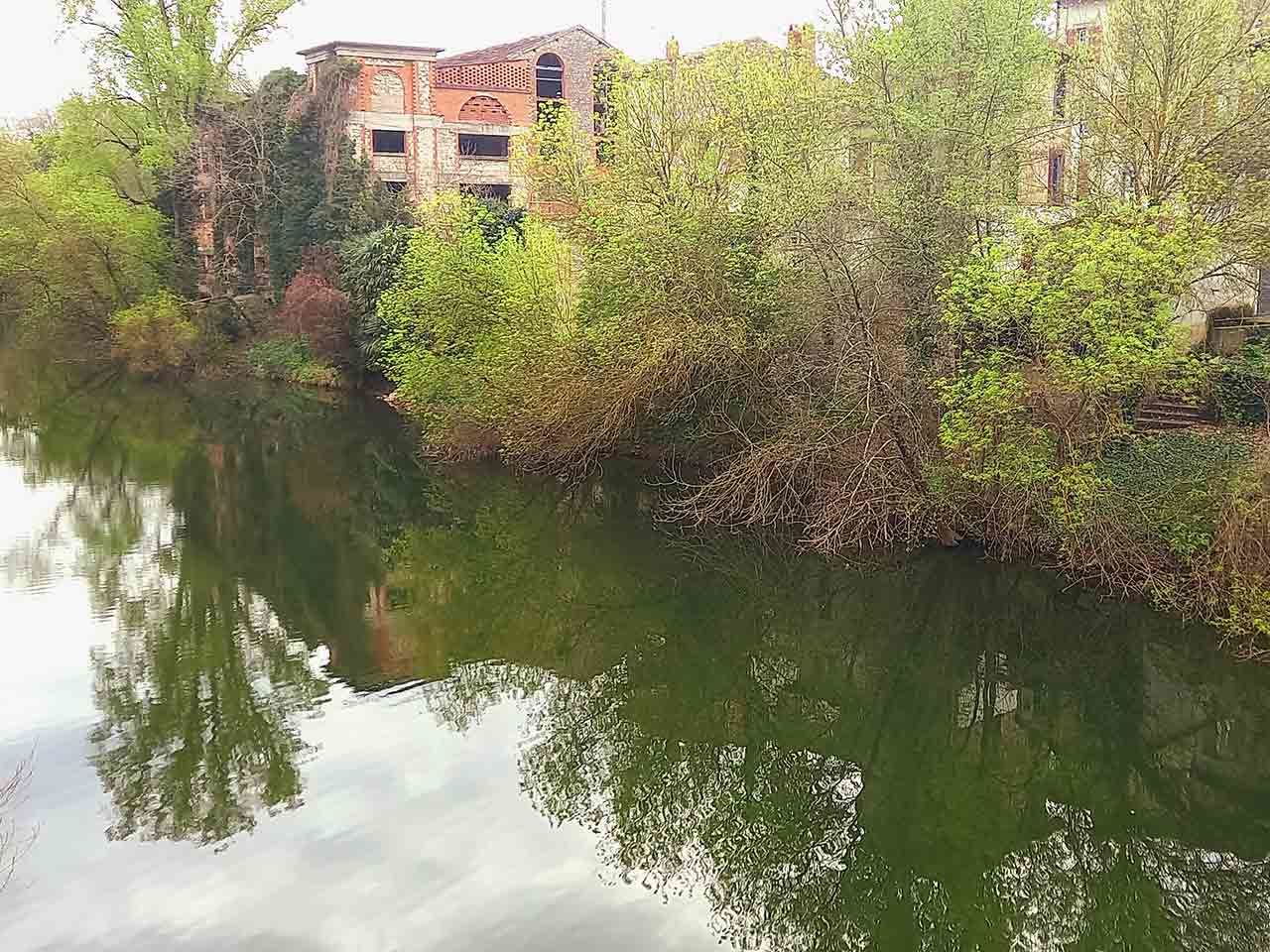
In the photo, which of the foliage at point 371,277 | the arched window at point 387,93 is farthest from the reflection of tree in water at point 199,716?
the arched window at point 387,93

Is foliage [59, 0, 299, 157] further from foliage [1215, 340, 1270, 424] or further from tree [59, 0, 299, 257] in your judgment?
foliage [1215, 340, 1270, 424]

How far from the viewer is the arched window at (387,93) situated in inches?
1687

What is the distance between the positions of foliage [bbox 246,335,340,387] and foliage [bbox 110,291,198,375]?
2.24 meters

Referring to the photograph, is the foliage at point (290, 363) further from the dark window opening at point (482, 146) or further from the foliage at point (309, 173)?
the dark window opening at point (482, 146)

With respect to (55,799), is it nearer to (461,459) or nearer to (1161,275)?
(1161,275)

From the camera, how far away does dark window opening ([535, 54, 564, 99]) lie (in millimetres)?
45625

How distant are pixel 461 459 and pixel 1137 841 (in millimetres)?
18114

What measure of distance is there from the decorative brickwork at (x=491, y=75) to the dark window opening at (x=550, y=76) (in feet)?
A: 1.73

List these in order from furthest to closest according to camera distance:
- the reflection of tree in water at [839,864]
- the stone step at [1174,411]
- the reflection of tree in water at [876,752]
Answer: the stone step at [1174,411] → the reflection of tree in water at [876,752] → the reflection of tree in water at [839,864]

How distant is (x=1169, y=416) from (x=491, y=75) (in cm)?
3364

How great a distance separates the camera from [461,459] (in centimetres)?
2558

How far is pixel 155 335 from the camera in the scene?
38812mm

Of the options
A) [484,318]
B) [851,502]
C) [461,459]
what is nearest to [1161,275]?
[851,502]

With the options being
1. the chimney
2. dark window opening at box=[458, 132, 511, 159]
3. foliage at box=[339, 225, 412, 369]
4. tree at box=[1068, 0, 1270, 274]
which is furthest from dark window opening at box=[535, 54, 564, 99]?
tree at box=[1068, 0, 1270, 274]
